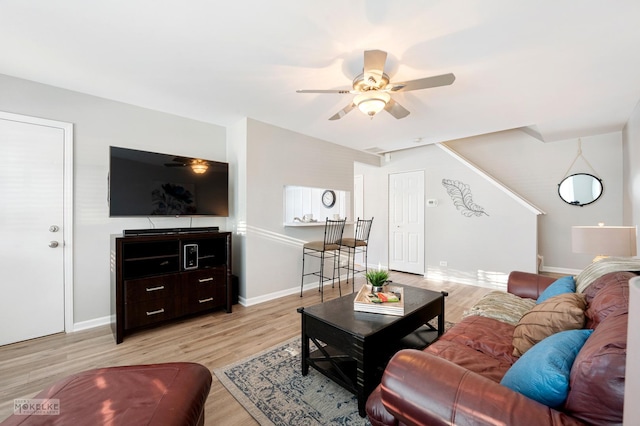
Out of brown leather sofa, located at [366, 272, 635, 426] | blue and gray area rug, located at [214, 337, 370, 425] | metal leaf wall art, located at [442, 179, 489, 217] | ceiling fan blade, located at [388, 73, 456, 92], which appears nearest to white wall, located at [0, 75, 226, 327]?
blue and gray area rug, located at [214, 337, 370, 425]

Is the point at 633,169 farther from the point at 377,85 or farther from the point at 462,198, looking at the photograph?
the point at 377,85

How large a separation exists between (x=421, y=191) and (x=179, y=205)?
4.22 metres

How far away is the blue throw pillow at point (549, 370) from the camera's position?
91 cm

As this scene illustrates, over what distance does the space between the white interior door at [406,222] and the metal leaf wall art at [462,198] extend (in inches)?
20.7

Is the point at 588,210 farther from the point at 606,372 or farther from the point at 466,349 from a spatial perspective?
the point at 606,372

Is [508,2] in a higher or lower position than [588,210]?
higher

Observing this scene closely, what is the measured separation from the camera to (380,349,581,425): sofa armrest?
873 millimetres

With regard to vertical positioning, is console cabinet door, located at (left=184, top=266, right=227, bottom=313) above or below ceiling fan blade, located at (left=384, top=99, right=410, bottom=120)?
below

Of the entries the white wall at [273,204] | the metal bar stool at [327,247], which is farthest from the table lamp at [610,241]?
the white wall at [273,204]

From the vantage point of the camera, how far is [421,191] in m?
5.33

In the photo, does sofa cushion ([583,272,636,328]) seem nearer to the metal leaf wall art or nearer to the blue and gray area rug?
the blue and gray area rug

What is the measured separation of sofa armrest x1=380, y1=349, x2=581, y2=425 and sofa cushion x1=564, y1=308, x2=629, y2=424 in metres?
0.06

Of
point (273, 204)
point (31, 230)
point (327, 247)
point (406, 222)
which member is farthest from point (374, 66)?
point (406, 222)

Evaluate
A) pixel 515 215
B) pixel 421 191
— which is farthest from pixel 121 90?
pixel 515 215
